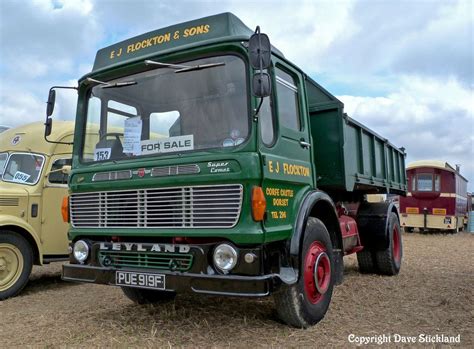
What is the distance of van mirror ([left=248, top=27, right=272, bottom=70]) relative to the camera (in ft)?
12.5

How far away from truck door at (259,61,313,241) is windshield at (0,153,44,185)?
429 centimetres

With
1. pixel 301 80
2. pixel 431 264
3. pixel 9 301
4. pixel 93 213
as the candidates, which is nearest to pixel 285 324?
pixel 93 213

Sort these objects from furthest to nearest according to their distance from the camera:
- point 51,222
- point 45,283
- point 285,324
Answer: point 45,283 < point 51,222 < point 285,324

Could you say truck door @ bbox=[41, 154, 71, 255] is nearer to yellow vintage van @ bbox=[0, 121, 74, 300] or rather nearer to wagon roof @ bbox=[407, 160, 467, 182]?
yellow vintage van @ bbox=[0, 121, 74, 300]

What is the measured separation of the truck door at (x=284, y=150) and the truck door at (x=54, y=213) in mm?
3856

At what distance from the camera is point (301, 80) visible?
5180 millimetres

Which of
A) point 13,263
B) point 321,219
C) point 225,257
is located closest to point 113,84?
point 225,257

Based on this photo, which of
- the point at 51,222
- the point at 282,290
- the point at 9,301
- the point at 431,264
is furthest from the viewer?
the point at 431,264

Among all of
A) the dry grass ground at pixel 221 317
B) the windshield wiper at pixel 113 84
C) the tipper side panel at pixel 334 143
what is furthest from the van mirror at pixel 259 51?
the dry grass ground at pixel 221 317

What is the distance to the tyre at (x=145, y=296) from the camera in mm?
5668

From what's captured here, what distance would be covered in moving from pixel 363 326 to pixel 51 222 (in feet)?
15.6

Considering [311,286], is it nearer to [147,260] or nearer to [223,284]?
[223,284]

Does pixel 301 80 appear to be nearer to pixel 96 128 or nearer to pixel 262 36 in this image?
pixel 262 36

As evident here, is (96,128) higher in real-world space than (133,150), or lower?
higher
